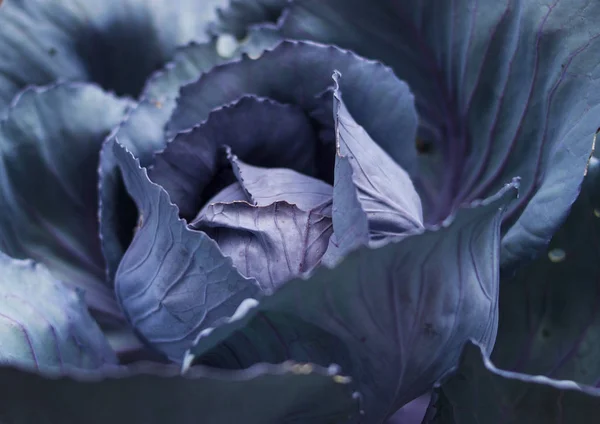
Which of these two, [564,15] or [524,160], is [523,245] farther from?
[564,15]

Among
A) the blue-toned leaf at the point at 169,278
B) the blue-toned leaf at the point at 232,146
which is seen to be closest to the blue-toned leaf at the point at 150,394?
the blue-toned leaf at the point at 169,278

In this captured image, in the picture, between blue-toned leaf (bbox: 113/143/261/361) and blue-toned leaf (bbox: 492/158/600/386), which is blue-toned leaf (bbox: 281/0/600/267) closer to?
blue-toned leaf (bbox: 492/158/600/386)

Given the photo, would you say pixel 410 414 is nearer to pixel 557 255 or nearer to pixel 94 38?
pixel 557 255

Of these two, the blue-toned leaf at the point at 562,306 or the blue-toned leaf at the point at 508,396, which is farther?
the blue-toned leaf at the point at 562,306

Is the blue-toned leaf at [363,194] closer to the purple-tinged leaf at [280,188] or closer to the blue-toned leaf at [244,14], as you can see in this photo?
the purple-tinged leaf at [280,188]

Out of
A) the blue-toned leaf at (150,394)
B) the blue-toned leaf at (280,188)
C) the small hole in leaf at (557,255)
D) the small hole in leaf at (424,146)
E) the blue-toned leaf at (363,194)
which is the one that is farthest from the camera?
the small hole in leaf at (424,146)

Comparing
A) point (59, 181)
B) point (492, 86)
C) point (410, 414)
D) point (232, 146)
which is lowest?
point (410, 414)

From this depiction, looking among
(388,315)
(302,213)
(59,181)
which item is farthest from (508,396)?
(59,181)

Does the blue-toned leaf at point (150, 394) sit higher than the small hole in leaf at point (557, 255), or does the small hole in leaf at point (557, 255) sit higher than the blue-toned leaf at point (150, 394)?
the small hole in leaf at point (557, 255)
